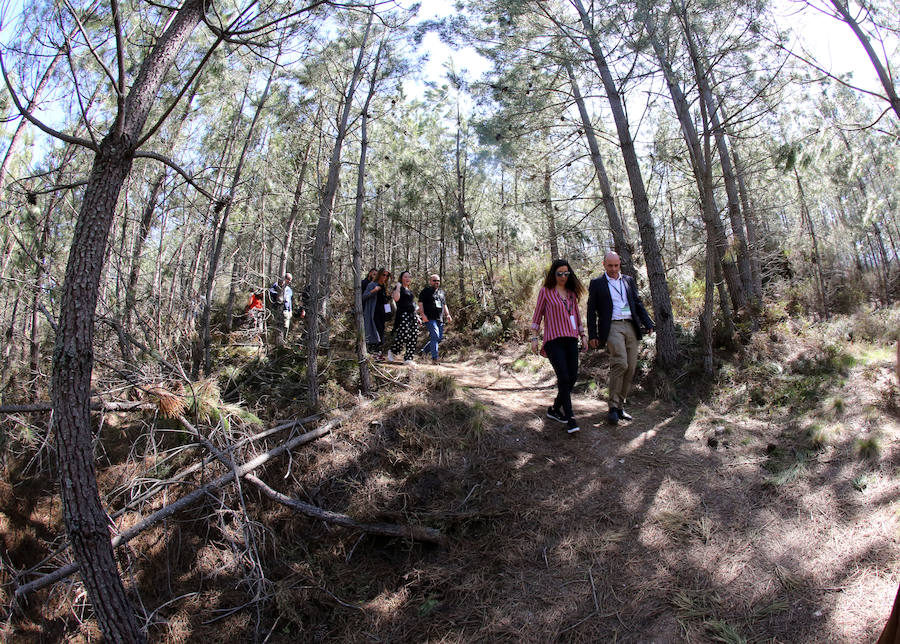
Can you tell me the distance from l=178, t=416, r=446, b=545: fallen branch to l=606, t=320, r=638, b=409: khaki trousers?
2.57 m

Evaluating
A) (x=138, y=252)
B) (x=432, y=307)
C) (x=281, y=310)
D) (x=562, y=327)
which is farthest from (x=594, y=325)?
(x=138, y=252)

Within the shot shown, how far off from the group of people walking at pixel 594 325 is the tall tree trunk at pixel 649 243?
116cm

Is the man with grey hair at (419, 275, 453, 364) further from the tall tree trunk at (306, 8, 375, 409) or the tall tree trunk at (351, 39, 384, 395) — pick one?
the tall tree trunk at (306, 8, 375, 409)

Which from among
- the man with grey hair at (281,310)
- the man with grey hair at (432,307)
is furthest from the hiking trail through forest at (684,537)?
the man with grey hair at (281,310)

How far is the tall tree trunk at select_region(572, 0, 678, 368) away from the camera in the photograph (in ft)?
21.0

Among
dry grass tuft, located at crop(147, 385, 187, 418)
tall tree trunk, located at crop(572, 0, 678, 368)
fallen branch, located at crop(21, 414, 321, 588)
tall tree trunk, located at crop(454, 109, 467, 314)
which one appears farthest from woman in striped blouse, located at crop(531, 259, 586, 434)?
tall tree trunk, located at crop(454, 109, 467, 314)

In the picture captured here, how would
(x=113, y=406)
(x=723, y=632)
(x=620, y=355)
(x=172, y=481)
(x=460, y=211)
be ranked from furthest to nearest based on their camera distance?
(x=460, y=211)
(x=620, y=355)
(x=113, y=406)
(x=172, y=481)
(x=723, y=632)

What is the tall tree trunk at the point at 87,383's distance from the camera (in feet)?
9.11

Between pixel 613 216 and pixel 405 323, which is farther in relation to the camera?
pixel 405 323

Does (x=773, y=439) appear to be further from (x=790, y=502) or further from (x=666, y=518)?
(x=666, y=518)

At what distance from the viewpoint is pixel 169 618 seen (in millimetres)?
4266

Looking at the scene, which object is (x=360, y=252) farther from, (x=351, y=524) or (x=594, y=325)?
(x=351, y=524)

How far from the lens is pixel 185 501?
4578 millimetres

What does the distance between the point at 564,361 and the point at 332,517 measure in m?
2.85
